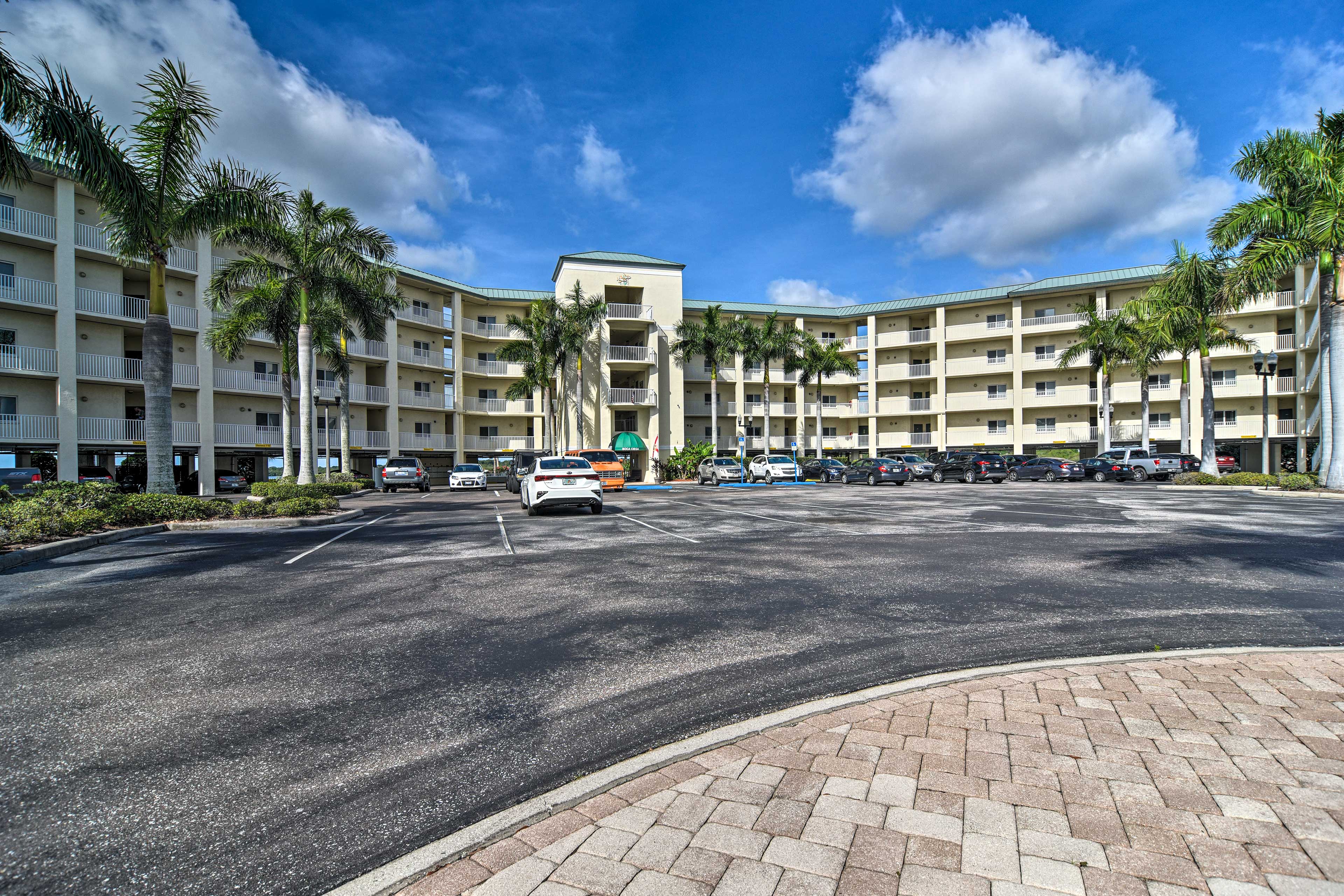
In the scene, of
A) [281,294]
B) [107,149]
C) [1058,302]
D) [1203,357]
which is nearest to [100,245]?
[281,294]

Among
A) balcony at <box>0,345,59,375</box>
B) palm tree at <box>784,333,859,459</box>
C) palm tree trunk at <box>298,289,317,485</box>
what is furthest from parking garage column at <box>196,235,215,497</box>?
palm tree at <box>784,333,859,459</box>

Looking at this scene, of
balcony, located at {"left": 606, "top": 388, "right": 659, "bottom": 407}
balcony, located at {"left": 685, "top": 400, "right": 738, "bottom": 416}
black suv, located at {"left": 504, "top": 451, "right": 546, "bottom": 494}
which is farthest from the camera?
balcony, located at {"left": 685, "top": 400, "right": 738, "bottom": 416}

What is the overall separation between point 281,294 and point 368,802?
2491 centimetres

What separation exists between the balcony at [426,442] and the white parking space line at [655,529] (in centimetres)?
3264

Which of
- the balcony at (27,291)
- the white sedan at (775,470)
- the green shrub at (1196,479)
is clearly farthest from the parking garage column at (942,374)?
the balcony at (27,291)

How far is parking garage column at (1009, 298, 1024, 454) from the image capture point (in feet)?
171

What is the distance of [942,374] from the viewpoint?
54656mm

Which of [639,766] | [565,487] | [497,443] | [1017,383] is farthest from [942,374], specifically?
[639,766]

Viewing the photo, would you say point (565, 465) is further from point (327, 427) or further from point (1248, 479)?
point (1248, 479)

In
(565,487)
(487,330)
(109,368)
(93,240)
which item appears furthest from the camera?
(487,330)

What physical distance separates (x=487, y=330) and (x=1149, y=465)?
46.1 metres

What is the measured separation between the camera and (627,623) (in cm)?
602

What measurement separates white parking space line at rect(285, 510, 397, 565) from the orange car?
1329cm

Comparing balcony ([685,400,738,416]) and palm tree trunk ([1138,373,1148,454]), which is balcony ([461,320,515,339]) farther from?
palm tree trunk ([1138,373,1148,454])
